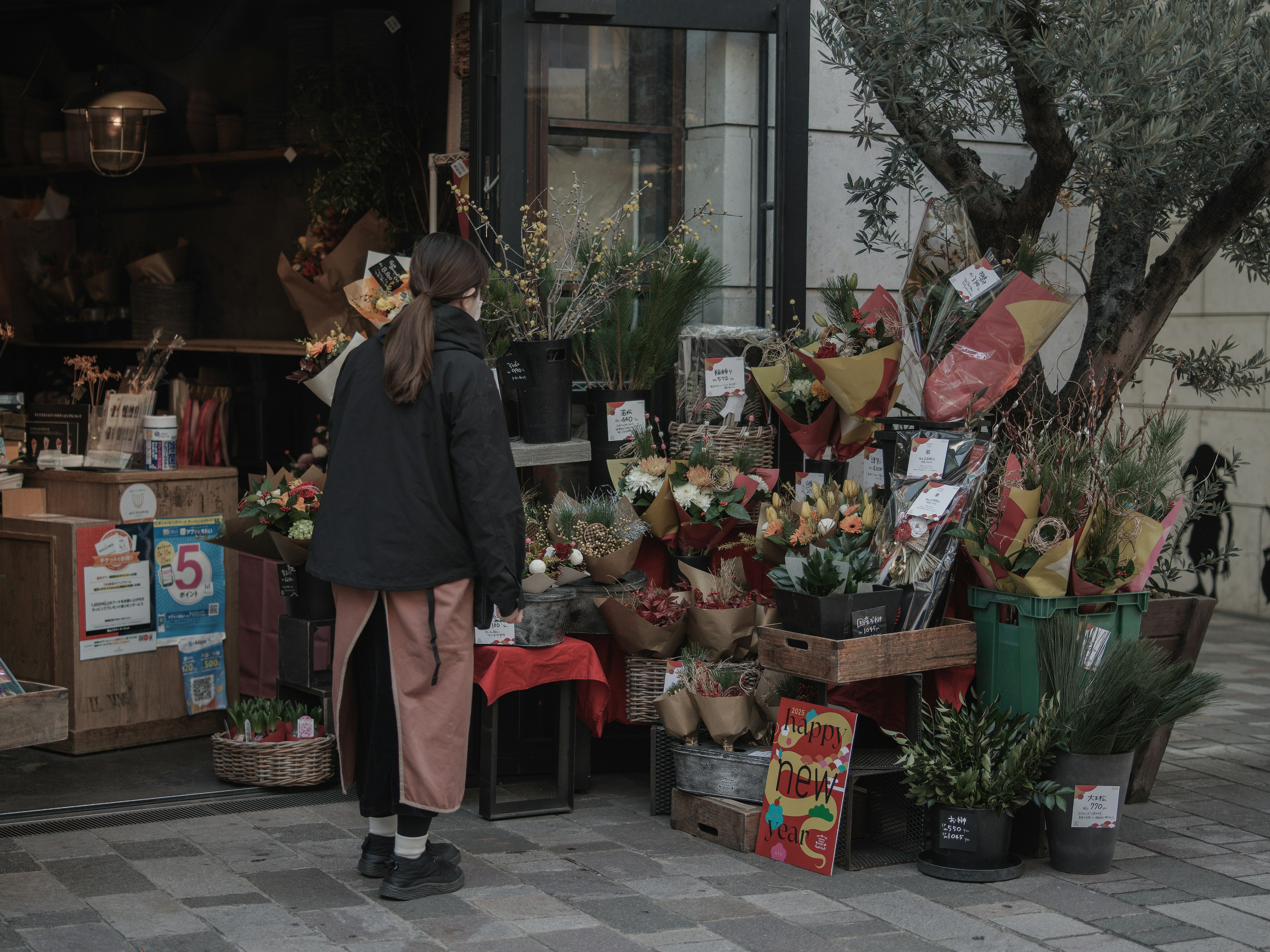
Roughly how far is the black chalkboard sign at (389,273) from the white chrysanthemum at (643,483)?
1.08 metres

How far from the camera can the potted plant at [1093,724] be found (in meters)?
4.19

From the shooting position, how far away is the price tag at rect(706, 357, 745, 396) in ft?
17.7

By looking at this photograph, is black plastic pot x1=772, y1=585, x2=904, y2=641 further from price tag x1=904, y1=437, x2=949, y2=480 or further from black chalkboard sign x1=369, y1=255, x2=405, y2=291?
black chalkboard sign x1=369, y1=255, x2=405, y2=291

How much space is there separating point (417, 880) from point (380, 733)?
1.39ft

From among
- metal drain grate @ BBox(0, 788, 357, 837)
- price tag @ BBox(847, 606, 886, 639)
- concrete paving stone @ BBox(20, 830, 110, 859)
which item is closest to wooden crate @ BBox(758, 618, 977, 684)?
price tag @ BBox(847, 606, 886, 639)

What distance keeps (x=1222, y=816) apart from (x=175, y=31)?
6317 millimetres

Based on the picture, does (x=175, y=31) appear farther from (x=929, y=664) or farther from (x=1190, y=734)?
(x=1190, y=734)

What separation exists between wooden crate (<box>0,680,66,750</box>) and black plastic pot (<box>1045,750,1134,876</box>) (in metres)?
2.80

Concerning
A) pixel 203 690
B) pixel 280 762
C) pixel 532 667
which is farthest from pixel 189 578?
pixel 532 667

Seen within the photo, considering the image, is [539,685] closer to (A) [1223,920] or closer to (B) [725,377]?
(B) [725,377]

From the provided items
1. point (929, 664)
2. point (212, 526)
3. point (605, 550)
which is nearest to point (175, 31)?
point (212, 526)

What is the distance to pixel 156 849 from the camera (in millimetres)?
4375

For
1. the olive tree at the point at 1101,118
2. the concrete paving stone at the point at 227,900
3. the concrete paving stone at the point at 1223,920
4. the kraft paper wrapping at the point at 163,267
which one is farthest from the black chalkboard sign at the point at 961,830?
the kraft paper wrapping at the point at 163,267

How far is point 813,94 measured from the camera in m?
6.04
